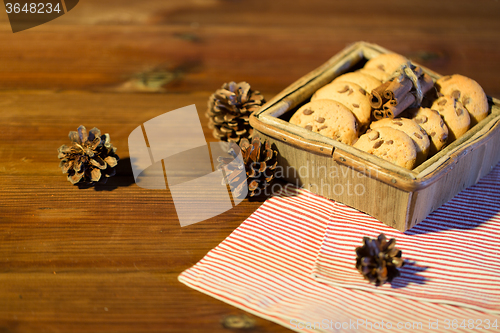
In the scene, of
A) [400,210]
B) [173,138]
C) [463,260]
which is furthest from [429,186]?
[173,138]

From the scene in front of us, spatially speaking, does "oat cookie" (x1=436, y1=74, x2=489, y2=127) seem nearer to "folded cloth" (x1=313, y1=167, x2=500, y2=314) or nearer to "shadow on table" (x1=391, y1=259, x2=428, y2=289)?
"folded cloth" (x1=313, y1=167, x2=500, y2=314)

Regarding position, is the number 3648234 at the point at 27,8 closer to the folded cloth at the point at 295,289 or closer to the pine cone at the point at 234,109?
the pine cone at the point at 234,109

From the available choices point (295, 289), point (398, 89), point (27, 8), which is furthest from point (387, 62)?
point (27, 8)

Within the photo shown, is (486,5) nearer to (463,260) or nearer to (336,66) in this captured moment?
(336,66)

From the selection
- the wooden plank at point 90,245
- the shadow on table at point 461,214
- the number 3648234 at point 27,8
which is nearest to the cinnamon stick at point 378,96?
the shadow on table at point 461,214

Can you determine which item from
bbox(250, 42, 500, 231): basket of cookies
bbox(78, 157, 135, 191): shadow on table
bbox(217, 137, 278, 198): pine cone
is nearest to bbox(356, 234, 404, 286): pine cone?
bbox(250, 42, 500, 231): basket of cookies

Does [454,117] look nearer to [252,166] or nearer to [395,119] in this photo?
[395,119]
